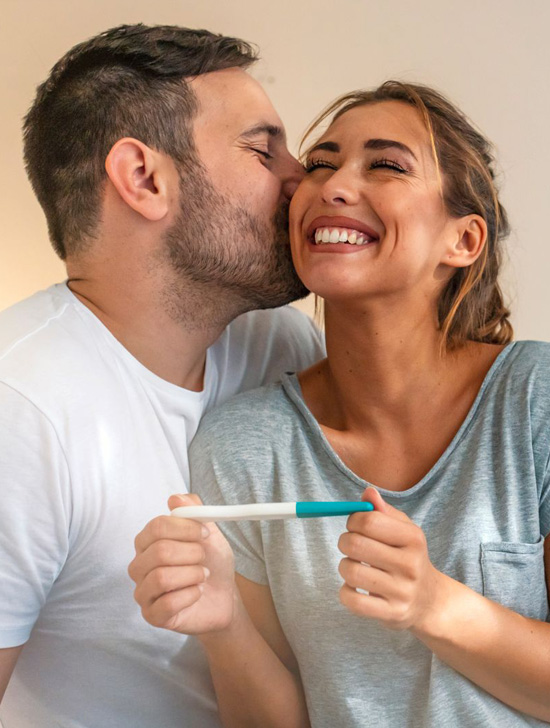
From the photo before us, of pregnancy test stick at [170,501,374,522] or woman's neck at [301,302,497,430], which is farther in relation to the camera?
woman's neck at [301,302,497,430]

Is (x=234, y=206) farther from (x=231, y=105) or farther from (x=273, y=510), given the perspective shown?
(x=273, y=510)

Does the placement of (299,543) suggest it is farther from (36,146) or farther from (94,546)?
(36,146)

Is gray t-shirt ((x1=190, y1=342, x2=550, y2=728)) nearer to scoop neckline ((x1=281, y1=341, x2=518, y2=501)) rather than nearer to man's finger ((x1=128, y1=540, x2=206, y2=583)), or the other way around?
scoop neckline ((x1=281, y1=341, x2=518, y2=501))

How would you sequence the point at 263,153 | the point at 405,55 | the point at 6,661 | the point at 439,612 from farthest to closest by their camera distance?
the point at 405,55, the point at 263,153, the point at 6,661, the point at 439,612

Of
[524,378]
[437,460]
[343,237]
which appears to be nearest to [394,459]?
[437,460]

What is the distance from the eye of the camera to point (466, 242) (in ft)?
4.64

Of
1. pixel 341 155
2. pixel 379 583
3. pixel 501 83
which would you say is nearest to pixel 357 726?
pixel 379 583

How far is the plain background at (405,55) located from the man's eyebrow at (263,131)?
1.88 feet

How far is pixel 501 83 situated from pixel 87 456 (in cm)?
136

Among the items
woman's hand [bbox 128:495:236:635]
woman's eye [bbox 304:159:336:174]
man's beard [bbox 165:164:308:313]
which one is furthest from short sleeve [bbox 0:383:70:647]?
woman's eye [bbox 304:159:336:174]

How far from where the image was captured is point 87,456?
1261 millimetres

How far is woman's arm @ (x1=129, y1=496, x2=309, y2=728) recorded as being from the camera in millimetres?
1014

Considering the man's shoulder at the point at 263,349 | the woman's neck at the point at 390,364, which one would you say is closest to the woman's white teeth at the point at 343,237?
the woman's neck at the point at 390,364

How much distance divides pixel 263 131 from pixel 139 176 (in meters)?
0.24
